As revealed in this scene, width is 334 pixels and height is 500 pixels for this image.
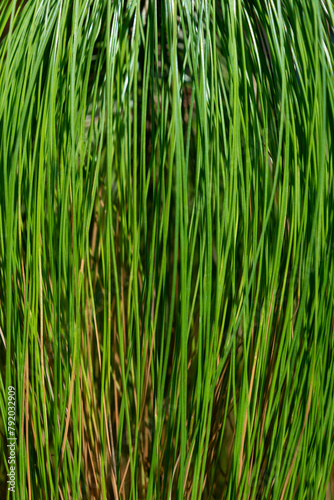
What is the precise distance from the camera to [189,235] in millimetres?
430

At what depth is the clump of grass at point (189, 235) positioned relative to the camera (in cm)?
41

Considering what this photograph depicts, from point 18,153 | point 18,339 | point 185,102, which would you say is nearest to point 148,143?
point 185,102

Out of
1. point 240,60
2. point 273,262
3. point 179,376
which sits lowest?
point 179,376

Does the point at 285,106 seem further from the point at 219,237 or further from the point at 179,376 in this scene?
the point at 179,376

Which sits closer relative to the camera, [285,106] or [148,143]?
[285,106]

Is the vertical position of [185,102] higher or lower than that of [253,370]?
higher

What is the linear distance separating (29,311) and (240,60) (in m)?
0.37

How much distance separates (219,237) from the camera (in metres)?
0.41

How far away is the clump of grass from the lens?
41 cm

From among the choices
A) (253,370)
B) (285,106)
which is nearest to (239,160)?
(285,106)

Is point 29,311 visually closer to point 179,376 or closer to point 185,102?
point 179,376

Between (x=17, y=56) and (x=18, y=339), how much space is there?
33 centimetres

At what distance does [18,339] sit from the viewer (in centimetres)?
43

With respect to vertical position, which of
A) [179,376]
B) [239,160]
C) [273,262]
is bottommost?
[179,376]
